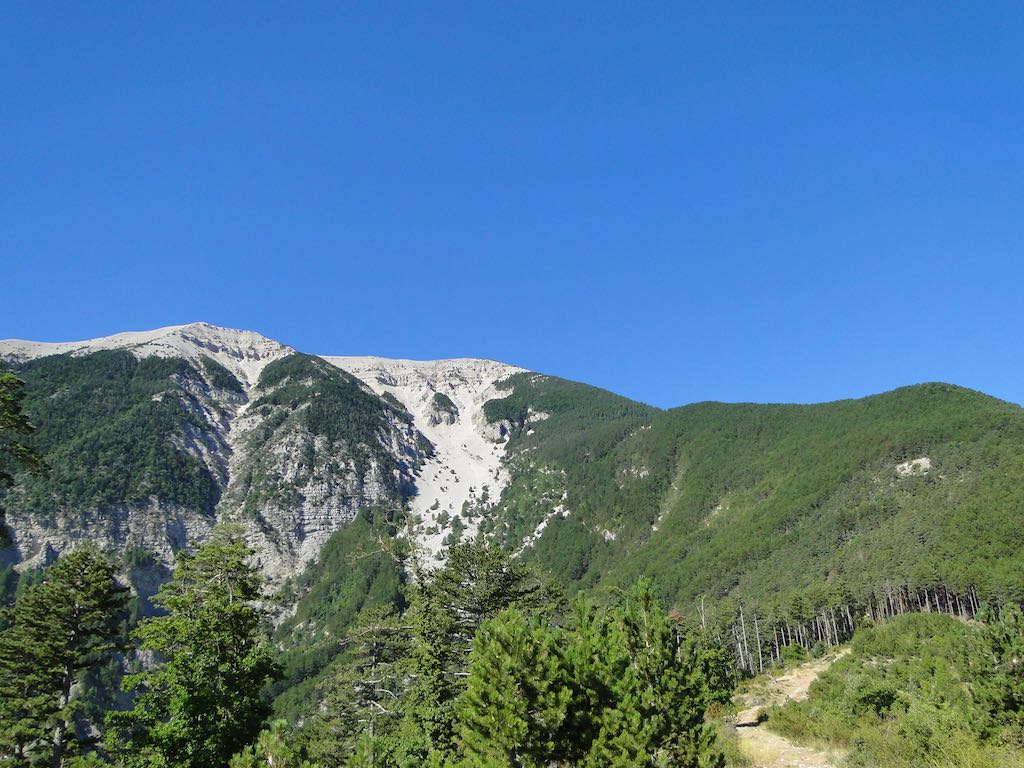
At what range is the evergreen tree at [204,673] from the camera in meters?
13.9

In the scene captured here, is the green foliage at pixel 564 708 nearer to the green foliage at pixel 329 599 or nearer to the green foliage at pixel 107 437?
the green foliage at pixel 329 599

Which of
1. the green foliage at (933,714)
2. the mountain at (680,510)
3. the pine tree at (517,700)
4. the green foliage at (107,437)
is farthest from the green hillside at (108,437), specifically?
the green foliage at (933,714)

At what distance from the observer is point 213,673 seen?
15.7 m

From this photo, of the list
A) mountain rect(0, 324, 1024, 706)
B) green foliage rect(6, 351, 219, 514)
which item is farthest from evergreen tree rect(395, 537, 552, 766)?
green foliage rect(6, 351, 219, 514)

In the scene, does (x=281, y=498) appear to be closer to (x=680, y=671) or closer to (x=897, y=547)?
(x=897, y=547)

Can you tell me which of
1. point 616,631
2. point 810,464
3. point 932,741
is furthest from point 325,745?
point 810,464

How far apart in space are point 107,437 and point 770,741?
186 meters

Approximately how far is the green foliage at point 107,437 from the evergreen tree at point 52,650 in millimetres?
136810

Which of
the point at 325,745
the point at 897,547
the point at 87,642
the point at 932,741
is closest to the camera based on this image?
the point at 932,741

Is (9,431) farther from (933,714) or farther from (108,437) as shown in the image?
(108,437)

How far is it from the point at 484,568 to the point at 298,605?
15107 centimetres

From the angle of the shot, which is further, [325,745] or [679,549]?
[679,549]

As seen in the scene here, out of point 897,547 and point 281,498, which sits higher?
point 281,498

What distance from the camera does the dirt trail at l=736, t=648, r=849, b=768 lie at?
63.5 ft
